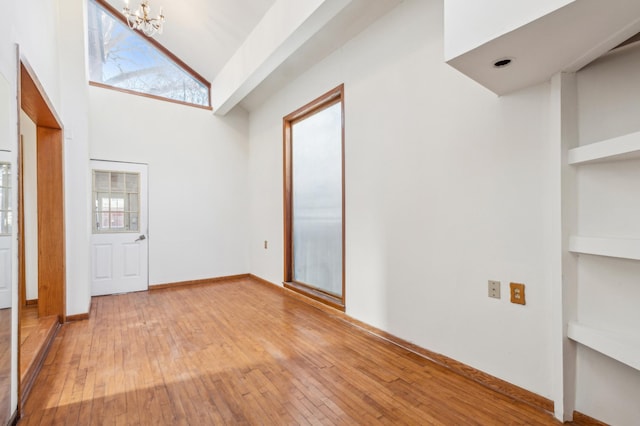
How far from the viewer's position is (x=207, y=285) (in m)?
5.01

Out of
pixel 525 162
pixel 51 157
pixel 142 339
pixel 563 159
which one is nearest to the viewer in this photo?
pixel 563 159

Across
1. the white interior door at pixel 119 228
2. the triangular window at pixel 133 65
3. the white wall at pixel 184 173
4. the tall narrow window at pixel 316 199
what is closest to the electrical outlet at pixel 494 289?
the tall narrow window at pixel 316 199

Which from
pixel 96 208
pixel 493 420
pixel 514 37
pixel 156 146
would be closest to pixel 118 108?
pixel 156 146

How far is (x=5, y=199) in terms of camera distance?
5.24 ft

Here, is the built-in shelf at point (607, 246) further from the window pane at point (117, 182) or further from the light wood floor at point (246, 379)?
the window pane at point (117, 182)

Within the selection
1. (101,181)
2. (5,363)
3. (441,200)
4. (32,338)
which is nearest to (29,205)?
(101,181)

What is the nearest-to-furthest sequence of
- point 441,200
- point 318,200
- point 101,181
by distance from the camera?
point 441,200, point 318,200, point 101,181

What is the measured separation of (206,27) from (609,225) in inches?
185

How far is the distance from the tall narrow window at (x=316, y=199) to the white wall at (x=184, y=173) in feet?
4.81

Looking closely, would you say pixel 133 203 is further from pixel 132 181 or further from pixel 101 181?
pixel 101 181

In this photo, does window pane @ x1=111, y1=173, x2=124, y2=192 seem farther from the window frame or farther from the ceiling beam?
the ceiling beam

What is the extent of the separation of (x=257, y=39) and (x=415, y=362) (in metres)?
3.76

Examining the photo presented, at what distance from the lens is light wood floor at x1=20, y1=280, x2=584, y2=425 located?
5.78 ft

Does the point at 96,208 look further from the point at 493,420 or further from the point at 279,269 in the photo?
the point at 493,420
